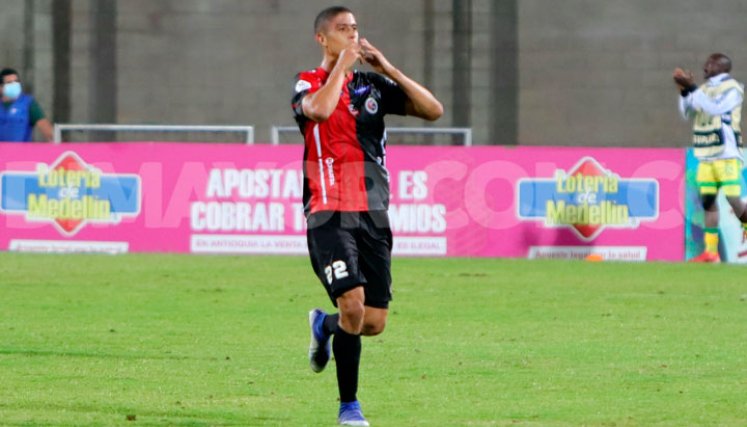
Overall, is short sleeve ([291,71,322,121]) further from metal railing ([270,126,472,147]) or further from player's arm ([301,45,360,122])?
metal railing ([270,126,472,147])

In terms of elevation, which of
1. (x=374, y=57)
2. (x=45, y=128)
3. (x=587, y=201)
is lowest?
(x=587, y=201)

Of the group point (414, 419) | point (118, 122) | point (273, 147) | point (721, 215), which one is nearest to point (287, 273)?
point (273, 147)

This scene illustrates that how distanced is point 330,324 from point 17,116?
1406 centimetres

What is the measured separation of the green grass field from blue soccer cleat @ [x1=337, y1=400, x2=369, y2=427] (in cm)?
13

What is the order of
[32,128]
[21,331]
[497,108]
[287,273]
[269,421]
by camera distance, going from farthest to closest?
[497,108], [32,128], [287,273], [21,331], [269,421]

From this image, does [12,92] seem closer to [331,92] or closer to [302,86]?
[302,86]

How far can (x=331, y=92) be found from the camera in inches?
339

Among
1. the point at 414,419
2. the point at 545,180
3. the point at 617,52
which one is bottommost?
the point at 414,419

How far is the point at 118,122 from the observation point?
25281mm

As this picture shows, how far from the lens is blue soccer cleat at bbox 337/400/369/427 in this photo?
335 inches

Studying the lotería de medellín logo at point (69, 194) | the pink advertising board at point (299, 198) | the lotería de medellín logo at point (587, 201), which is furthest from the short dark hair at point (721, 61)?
the lotería de medellín logo at point (69, 194)

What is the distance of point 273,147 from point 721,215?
539 centimetres

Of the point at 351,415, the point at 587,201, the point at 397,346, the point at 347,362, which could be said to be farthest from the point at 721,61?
the point at 351,415

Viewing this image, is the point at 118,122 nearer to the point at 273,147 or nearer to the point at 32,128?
the point at 32,128
